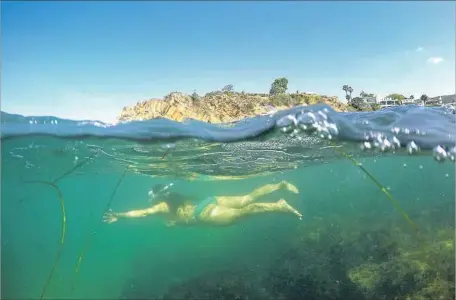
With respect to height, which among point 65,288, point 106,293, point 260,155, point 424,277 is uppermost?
point 260,155

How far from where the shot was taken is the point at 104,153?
44.1 feet

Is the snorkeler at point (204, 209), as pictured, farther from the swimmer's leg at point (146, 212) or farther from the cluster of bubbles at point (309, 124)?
the cluster of bubbles at point (309, 124)

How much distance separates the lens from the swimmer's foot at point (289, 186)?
20.9 metres

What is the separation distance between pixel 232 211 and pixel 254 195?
4.30 meters

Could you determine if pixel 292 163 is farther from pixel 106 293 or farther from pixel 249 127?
pixel 106 293

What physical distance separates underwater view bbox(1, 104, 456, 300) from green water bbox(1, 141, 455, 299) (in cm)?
12

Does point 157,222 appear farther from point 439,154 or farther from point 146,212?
point 439,154

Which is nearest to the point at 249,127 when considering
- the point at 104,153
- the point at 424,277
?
the point at 104,153

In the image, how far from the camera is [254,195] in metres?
19.8

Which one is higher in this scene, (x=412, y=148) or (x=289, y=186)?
(x=412, y=148)

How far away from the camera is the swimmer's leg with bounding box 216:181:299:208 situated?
15.5m

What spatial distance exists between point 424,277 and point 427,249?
180 centimetres

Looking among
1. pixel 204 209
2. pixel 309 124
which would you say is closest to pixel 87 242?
pixel 204 209

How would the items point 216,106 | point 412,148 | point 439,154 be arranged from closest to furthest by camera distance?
point 216,106
point 412,148
point 439,154
